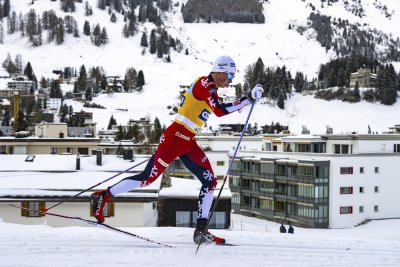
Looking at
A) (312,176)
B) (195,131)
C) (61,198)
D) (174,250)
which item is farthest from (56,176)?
(312,176)

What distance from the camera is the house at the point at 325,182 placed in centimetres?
4222

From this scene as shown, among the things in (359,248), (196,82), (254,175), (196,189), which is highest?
(196,82)

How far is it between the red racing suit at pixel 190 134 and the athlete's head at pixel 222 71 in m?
0.09

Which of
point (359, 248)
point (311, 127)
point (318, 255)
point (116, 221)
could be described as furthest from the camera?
point (311, 127)

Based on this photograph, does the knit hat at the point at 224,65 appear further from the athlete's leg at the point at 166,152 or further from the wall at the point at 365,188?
the wall at the point at 365,188

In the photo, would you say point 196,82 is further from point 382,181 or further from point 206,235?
point 382,181

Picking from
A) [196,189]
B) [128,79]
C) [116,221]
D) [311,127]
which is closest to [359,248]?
[116,221]

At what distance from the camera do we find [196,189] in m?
23.2

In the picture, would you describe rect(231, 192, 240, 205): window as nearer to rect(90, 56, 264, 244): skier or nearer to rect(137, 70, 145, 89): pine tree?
rect(90, 56, 264, 244): skier

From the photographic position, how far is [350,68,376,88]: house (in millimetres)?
134750

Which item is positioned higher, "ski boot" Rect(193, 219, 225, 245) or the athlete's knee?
the athlete's knee

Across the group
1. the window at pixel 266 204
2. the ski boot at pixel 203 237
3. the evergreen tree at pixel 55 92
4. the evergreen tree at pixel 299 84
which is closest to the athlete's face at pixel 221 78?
the ski boot at pixel 203 237

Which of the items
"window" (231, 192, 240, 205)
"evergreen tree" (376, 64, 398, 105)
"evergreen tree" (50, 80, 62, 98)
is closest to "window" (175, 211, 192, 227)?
"window" (231, 192, 240, 205)

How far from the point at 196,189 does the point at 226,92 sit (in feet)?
400
